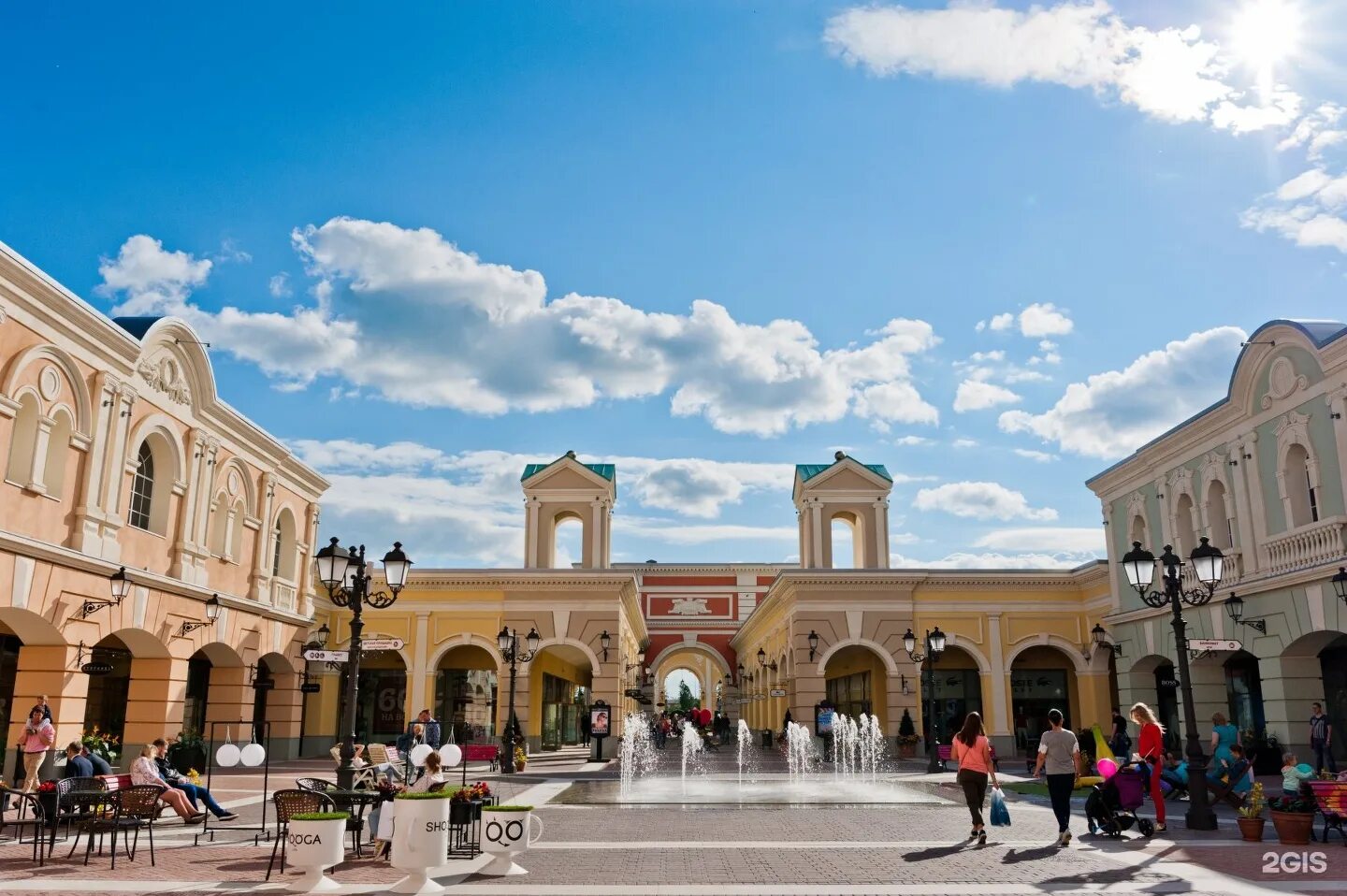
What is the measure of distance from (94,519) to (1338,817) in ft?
63.9

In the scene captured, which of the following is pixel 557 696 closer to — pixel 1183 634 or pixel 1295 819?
pixel 1183 634

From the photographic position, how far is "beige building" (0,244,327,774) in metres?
17.0

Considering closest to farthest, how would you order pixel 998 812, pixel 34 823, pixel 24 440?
1. pixel 34 823
2. pixel 998 812
3. pixel 24 440

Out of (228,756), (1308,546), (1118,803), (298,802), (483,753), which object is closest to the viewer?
(298,802)

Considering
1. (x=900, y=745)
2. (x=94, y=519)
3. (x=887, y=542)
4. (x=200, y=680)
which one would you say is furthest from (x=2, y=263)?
(x=887, y=542)

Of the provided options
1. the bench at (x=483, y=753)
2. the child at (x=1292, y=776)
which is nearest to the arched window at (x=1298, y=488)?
the child at (x=1292, y=776)

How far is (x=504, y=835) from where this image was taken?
10648 millimetres

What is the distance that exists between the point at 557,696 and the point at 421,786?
2947 centimetres

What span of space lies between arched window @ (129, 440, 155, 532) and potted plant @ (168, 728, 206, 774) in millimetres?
4574

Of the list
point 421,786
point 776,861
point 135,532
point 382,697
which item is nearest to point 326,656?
point 421,786

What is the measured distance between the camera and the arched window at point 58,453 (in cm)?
1767

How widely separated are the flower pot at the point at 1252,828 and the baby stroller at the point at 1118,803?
103 cm

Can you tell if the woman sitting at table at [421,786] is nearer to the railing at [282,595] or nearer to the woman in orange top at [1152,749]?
the woman in orange top at [1152,749]

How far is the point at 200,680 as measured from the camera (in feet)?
87.4
